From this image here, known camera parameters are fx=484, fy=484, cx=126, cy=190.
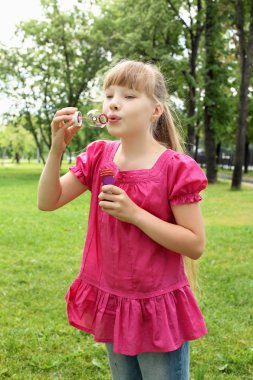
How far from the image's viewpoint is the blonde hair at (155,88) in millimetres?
1908

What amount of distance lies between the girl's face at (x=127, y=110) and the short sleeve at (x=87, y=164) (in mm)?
280

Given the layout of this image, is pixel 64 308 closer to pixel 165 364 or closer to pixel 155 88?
pixel 165 364

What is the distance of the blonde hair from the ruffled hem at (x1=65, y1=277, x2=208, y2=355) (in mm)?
313

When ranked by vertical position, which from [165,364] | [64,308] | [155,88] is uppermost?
[155,88]

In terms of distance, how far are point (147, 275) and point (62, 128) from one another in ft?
2.21

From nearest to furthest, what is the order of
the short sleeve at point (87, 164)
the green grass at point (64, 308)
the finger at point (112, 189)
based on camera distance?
the finger at point (112, 189)
the short sleeve at point (87, 164)
the green grass at point (64, 308)

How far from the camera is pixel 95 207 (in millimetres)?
2076

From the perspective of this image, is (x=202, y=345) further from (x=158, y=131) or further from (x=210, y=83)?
(x=210, y=83)

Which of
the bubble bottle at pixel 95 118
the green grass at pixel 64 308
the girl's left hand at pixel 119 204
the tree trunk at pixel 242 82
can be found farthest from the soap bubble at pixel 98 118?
the tree trunk at pixel 242 82

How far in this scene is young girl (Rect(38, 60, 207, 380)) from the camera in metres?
1.84

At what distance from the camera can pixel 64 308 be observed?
Result: 4.91 meters

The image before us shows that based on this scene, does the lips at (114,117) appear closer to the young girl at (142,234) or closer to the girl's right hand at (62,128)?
the young girl at (142,234)

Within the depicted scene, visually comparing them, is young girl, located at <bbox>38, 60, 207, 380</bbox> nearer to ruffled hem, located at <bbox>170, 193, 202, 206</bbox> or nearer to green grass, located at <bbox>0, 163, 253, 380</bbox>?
ruffled hem, located at <bbox>170, 193, 202, 206</bbox>

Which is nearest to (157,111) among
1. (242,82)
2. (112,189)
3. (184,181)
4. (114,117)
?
(114,117)
